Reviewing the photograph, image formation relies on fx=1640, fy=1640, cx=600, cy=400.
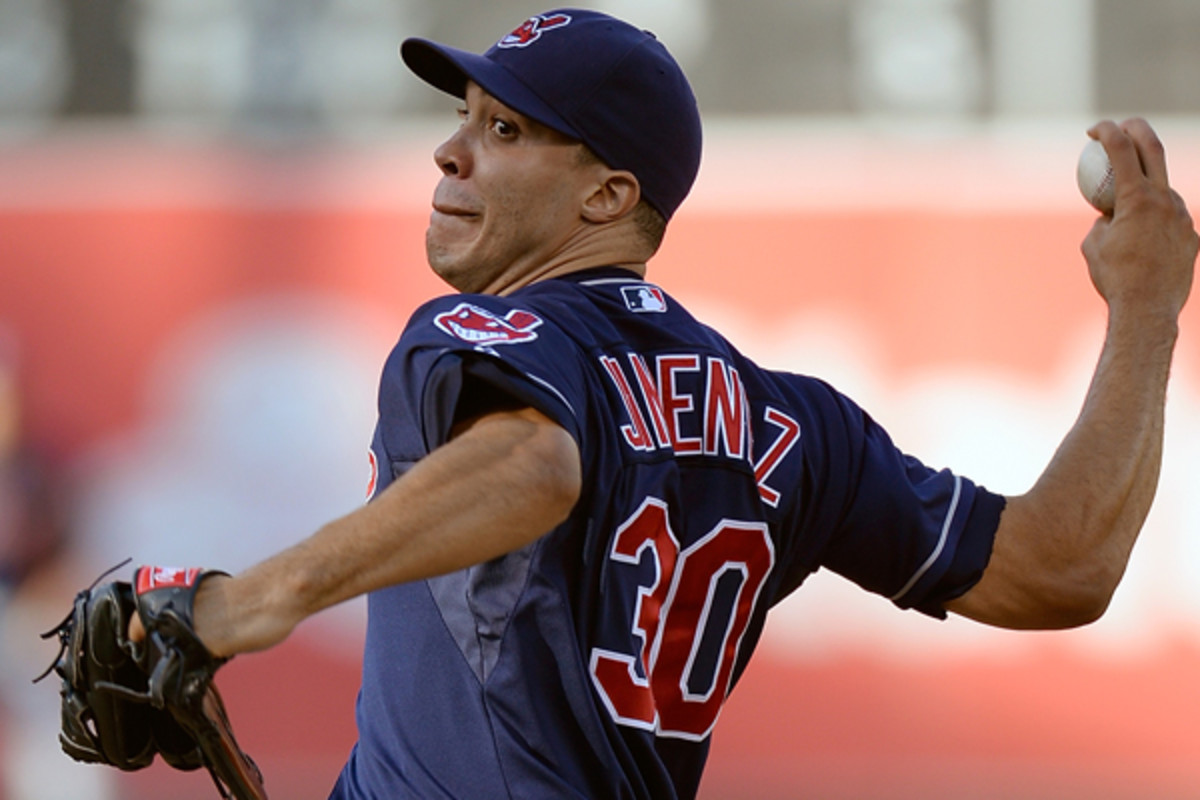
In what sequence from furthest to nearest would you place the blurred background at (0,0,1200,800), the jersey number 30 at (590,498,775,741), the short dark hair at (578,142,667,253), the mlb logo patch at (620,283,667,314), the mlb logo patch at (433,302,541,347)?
the blurred background at (0,0,1200,800) < the short dark hair at (578,142,667,253) < the mlb logo patch at (620,283,667,314) < the jersey number 30 at (590,498,775,741) < the mlb logo patch at (433,302,541,347)

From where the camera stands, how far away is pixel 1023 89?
268 inches

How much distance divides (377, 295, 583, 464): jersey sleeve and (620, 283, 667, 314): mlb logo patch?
27 cm

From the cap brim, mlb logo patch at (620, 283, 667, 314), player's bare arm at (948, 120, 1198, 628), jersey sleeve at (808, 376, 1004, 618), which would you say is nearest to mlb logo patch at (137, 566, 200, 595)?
Answer: mlb logo patch at (620, 283, 667, 314)

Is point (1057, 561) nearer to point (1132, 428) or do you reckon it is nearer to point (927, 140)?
point (1132, 428)

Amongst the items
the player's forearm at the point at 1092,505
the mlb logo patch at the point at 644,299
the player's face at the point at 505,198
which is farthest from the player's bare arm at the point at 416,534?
the player's forearm at the point at 1092,505

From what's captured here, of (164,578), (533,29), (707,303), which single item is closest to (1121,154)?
(533,29)

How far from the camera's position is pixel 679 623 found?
201 centimetres

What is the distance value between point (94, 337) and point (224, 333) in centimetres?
55

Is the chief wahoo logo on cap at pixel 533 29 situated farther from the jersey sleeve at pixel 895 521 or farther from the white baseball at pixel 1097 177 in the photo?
the white baseball at pixel 1097 177

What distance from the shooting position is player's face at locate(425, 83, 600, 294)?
2205 millimetres

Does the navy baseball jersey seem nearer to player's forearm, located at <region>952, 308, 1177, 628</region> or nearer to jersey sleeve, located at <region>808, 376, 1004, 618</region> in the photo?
jersey sleeve, located at <region>808, 376, 1004, 618</region>

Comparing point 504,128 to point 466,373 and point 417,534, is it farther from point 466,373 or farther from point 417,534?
point 417,534

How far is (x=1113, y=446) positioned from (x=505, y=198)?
905 mm

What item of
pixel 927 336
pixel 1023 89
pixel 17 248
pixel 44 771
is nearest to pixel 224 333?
pixel 17 248
